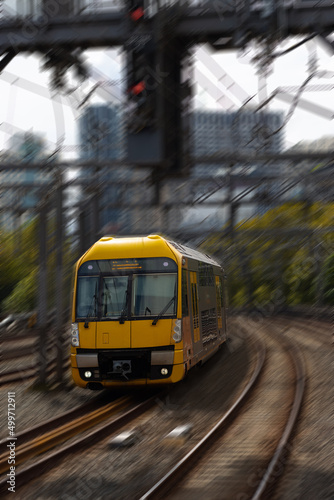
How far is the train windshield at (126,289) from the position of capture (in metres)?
11.9

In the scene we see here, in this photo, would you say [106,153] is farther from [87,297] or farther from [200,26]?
[200,26]

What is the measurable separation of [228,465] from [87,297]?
4888mm

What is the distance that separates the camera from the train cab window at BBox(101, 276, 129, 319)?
39.1ft

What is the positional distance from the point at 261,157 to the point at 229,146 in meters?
0.59

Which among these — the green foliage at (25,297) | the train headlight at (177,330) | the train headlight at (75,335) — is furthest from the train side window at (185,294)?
the green foliage at (25,297)

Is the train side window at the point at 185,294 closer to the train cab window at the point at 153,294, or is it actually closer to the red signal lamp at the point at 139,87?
the train cab window at the point at 153,294

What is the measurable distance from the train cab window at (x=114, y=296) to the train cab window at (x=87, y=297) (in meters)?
0.14

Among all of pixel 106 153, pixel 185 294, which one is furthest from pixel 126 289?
pixel 106 153

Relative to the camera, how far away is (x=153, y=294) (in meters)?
12.0

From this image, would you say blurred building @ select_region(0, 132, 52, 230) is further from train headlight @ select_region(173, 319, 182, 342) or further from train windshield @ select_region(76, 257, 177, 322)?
train headlight @ select_region(173, 319, 182, 342)

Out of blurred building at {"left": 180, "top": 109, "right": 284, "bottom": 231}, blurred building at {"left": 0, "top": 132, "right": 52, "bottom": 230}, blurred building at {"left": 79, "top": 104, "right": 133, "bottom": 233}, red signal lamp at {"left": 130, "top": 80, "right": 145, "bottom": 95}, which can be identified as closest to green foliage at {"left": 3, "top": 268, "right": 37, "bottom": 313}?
blurred building at {"left": 0, "top": 132, "right": 52, "bottom": 230}

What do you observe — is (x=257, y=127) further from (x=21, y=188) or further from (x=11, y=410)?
(x=21, y=188)

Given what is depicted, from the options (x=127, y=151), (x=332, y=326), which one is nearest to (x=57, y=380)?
→ (x=127, y=151)

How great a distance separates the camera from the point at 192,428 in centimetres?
1004
